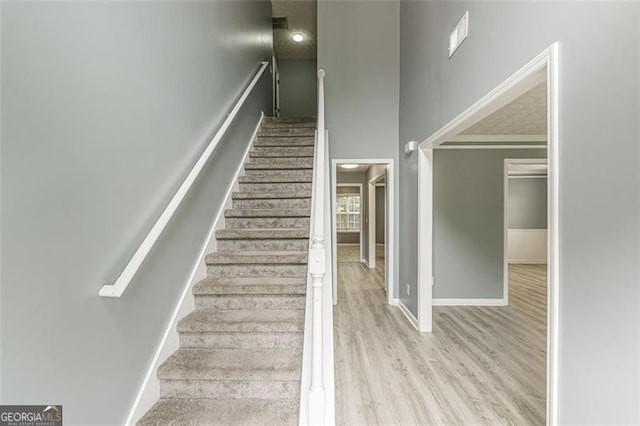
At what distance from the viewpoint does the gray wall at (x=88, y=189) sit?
0.94 metres

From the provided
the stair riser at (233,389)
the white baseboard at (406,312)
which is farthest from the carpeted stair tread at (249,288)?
the white baseboard at (406,312)

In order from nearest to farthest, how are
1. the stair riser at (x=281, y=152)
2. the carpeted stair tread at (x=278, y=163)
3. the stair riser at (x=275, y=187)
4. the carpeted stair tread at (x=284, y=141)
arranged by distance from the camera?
the stair riser at (x=275, y=187) < the carpeted stair tread at (x=278, y=163) < the stair riser at (x=281, y=152) < the carpeted stair tread at (x=284, y=141)

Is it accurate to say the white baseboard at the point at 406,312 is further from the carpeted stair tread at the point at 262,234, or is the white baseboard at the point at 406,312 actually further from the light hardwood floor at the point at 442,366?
the carpeted stair tread at the point at 262,234

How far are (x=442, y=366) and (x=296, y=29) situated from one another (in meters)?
5.87

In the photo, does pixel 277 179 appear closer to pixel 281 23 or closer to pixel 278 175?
pixel 278 175

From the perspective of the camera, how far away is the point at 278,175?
10.5 ft

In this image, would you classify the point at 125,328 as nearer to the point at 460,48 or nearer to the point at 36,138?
the point at 36,138

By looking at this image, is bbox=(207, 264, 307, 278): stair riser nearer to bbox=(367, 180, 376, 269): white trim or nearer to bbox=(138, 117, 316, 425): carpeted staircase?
bbox=(138, 117, 316, 425): carpeted staircase

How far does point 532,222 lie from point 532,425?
7.32m

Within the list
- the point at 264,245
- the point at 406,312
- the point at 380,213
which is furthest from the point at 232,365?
the point at 380,213

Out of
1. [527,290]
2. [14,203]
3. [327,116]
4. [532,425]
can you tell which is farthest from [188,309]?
[527,290]

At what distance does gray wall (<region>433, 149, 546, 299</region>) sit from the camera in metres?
4.07

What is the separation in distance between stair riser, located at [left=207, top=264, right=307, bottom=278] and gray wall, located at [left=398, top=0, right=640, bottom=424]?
1.61 m

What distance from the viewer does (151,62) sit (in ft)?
5.39
